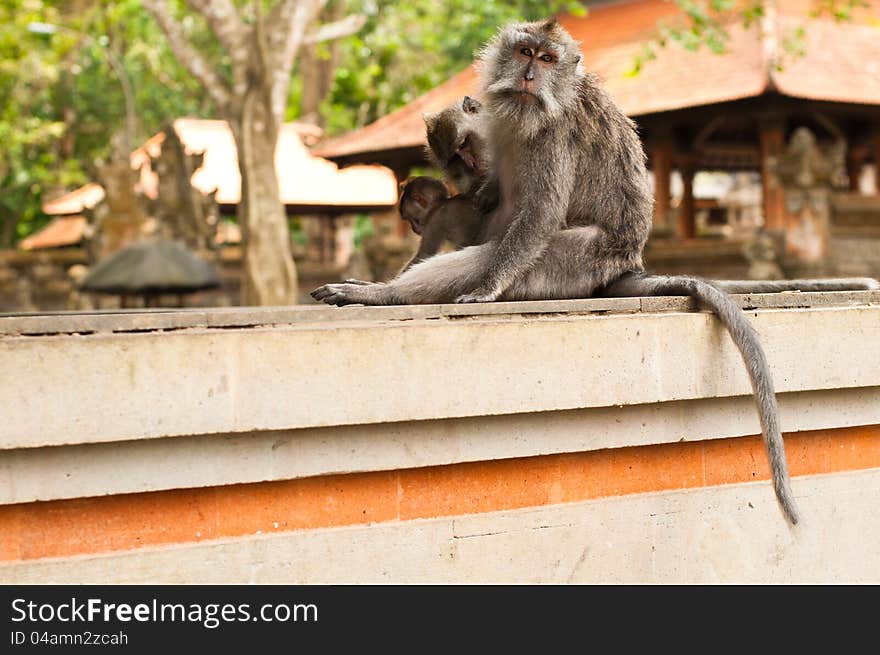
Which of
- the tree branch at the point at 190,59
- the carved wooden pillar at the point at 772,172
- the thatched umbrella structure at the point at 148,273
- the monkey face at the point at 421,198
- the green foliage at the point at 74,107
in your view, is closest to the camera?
the monkey face at the point at 421,198

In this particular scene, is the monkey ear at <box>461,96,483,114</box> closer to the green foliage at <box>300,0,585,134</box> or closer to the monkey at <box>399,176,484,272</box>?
the monkey at <box>399,176,484,272</box>

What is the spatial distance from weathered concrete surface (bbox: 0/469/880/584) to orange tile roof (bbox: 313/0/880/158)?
10567 millimetres

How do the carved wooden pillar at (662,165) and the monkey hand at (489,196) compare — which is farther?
the carved wooden pillar at (662,165)

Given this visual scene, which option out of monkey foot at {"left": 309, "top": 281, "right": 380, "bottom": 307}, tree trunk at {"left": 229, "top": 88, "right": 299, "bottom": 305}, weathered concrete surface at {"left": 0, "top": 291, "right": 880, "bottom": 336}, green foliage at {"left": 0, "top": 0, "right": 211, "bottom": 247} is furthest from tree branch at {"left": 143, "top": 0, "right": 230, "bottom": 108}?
green foliage at {"left": 0, "top": 0, "right": 211, "bottom": 247}

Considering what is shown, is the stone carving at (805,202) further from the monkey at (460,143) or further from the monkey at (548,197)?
the monkey at (548,197)

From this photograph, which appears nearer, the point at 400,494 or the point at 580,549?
the point at 400,494

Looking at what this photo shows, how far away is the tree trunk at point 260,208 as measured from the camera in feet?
39.3

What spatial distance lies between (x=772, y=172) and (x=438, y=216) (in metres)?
11.4

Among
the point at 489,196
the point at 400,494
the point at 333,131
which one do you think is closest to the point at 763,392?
the point at 400,494

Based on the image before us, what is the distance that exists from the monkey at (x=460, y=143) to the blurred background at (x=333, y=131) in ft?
24.6

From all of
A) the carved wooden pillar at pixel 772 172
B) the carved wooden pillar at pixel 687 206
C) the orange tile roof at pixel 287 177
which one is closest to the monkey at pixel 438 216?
the carved wooden pillar at pixel 772 172

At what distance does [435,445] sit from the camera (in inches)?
114

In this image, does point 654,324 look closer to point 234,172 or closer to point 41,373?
point 41,373

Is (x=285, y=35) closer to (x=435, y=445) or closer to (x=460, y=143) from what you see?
(x=460, y=143)
